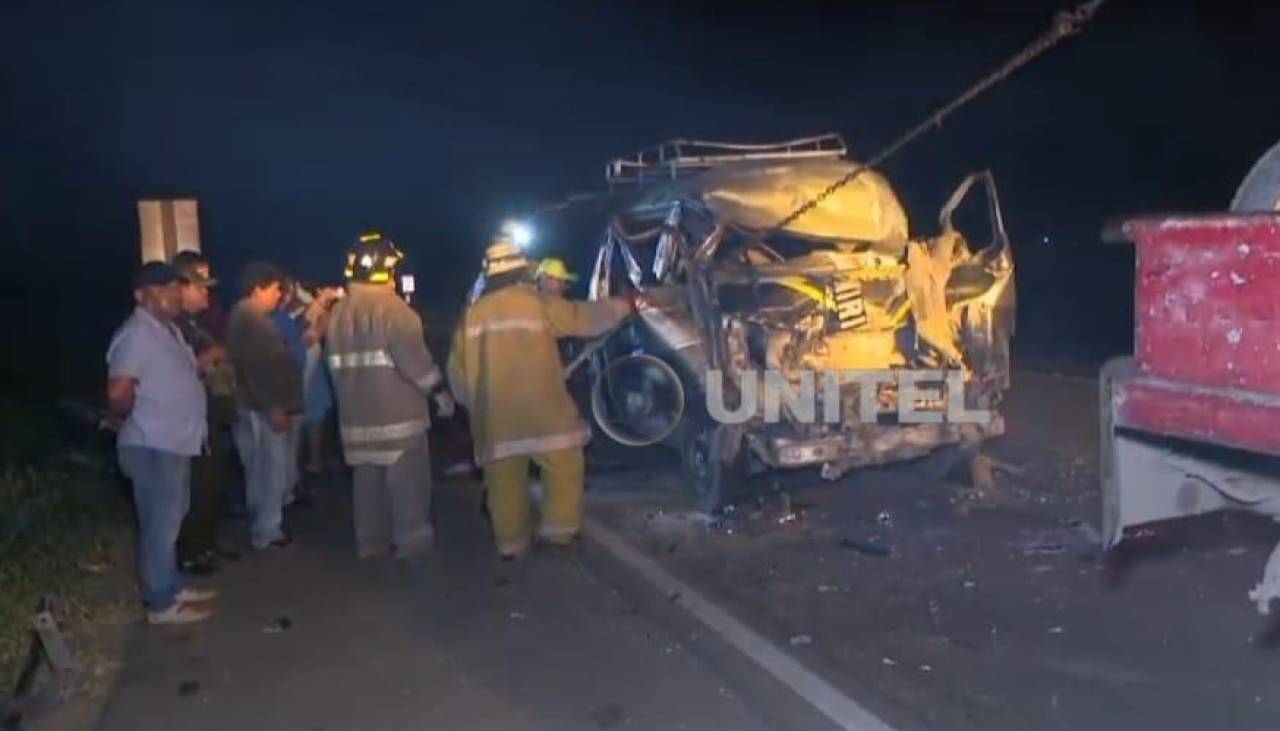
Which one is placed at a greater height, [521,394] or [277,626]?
[521,394]

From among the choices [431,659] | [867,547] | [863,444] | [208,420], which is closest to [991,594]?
[867,547]

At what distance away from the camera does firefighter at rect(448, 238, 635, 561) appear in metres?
9.17

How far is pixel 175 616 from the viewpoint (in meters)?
8.08

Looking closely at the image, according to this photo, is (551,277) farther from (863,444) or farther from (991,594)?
(991,594)

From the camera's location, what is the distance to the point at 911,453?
33.3 feet

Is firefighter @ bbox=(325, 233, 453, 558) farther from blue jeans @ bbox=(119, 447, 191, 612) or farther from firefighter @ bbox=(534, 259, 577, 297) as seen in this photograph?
blue jeans @ bbox=(119, 447, 191, 612)

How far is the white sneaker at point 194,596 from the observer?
27.7ft

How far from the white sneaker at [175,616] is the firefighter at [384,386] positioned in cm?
140

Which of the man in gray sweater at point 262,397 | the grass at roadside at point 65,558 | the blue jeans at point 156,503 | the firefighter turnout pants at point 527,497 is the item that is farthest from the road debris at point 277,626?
the man in gray sweater at point 262,397

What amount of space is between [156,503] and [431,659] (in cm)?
161

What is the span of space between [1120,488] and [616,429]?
5.54 meters

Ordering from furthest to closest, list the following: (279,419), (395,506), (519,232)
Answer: (519,232) → (279,419) → (395,506)

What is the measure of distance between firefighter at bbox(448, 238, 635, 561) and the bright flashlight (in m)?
0.68

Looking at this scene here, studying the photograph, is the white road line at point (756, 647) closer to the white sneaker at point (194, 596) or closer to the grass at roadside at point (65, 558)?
the white sneaker at point (194, 596)
